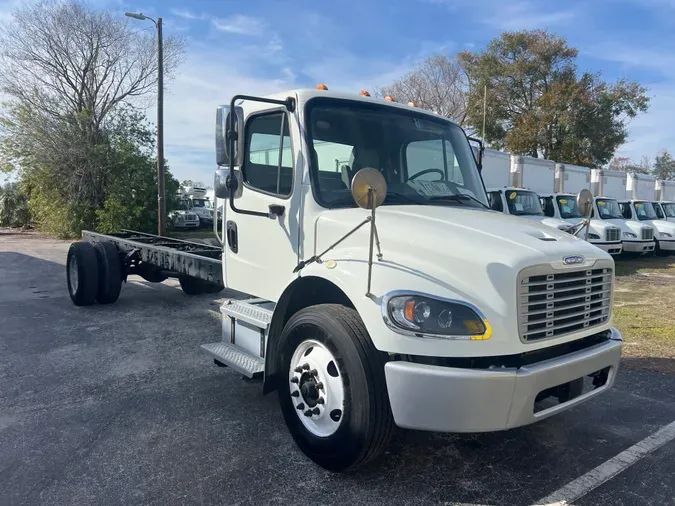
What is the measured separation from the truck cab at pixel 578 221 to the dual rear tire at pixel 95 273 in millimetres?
11878

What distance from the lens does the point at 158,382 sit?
16.7 feet

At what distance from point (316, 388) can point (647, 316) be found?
6917 millimetres

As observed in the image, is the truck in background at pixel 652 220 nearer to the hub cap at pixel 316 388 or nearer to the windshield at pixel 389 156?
the windshield at pixel 389 156

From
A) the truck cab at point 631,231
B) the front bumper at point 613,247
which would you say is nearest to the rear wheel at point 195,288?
the front bumper at point 613,247

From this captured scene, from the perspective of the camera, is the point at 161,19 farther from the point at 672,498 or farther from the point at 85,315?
the point at 672,498

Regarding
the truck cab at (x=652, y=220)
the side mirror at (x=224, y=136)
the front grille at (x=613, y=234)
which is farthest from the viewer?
the truck cab at (x=652, y=220)

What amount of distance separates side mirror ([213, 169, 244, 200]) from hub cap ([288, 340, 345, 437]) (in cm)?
142

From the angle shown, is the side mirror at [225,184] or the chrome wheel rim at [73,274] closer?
the side mirror at [225,184]

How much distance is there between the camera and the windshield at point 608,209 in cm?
1708

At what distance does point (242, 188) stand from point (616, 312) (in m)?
6.83

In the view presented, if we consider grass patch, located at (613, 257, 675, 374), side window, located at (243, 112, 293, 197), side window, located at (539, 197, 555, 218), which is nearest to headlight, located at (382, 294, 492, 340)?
side window, located at (243, 112, 293, 197)

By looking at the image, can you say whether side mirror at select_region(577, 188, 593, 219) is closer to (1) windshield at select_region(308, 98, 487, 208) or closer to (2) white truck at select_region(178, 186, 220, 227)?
(1) windshield at select_region(308, 98, 487, 208)

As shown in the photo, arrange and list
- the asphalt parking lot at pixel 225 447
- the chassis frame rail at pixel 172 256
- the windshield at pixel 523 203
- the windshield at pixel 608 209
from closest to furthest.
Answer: the asphalt parking lot at pixel 225 447 → the chassis frame rail at pixel 172 256 → the windshield at pixel 523 203 → the windshield at pixel 608 209

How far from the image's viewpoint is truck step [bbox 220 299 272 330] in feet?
13.2
